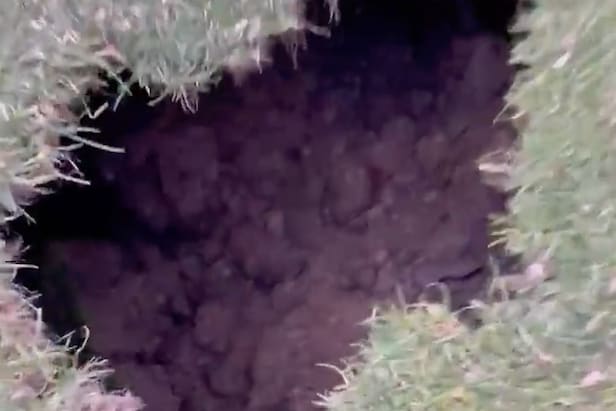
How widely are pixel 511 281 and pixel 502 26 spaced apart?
40cm

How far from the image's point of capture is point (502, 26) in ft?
4.38

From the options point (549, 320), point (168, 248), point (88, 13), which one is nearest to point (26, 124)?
point (88, 13)

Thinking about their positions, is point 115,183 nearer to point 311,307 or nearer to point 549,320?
point 311,307

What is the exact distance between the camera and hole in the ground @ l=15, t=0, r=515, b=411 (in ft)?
4.59

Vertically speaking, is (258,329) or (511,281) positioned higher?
(258,329)

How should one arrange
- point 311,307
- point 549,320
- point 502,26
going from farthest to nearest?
1. point 311,307
2. point 502,26
3. point 549,320

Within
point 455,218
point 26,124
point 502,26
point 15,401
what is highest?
point 502,26

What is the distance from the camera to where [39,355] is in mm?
1078

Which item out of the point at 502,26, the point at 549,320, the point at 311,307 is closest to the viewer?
the point at 549,320

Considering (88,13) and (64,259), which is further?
(64,259)

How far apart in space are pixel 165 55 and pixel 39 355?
0.32 m

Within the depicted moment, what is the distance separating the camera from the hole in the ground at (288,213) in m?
1.40

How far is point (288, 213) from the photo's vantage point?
1.50 metres

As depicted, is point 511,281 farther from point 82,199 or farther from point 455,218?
point 82,199
